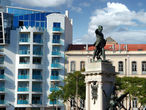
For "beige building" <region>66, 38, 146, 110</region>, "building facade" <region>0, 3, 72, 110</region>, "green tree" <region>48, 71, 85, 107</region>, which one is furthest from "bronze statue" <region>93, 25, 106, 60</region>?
"building facade" <region>0, 3, 72, 110</region>

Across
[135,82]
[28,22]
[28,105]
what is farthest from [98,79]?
[28,22]

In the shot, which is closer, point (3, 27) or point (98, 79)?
point (98, 79)

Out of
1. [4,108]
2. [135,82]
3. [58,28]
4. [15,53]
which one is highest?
[58,28]

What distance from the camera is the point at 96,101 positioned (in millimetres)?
27688

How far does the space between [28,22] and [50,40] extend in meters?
6.54

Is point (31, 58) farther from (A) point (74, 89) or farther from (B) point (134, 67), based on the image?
(B) point (134, 67)

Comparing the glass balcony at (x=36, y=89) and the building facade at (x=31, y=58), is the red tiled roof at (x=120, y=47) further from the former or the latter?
the glass balcony at (x=36, y=89)

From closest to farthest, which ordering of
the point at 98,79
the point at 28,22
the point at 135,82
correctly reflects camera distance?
the point at 98,79
the point at 135,82
the point at 28,22

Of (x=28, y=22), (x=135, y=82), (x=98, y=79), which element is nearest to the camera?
(x=98, y=79)

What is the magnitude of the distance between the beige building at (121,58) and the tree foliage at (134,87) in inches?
402

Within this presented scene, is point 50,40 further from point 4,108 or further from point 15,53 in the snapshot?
point 4,108

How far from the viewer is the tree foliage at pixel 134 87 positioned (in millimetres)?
55822

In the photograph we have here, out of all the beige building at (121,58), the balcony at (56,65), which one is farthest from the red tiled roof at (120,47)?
the balcony at (56,65)

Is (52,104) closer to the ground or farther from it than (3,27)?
closer to the ground
